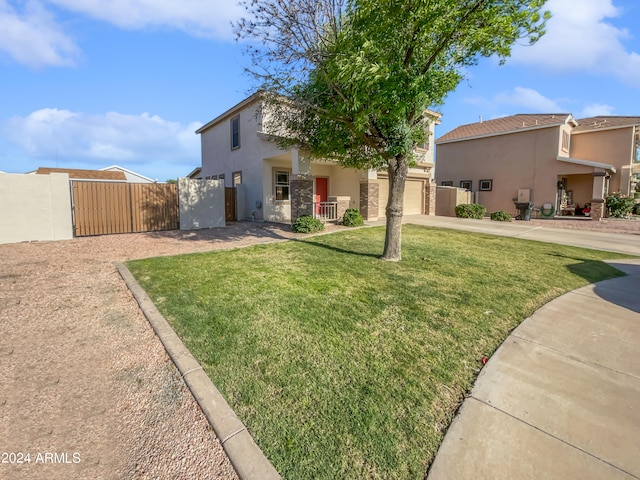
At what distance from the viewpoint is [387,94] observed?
5754mm

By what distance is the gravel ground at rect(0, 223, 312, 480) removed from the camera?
2172mm

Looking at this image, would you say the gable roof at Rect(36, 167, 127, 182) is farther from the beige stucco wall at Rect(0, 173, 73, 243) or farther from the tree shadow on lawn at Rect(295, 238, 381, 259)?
the tree shadow on lawn at Rect(295, 238, 381, 259)

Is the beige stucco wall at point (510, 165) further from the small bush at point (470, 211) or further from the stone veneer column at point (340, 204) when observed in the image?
the stone veneer column at point (340, 204)

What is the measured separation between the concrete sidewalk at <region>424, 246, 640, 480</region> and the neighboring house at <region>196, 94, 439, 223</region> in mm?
10336

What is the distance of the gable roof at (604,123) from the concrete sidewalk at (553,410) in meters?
23.2

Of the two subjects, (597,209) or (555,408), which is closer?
(555,408)

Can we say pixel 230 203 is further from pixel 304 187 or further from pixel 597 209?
pixel 597 209

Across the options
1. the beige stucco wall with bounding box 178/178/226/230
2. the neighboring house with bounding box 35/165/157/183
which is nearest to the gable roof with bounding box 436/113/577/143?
the beige stucco wall with bounding box 178/178/226/230

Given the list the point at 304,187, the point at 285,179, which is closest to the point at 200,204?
the point at 285,179

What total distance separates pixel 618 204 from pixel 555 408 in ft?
74.3

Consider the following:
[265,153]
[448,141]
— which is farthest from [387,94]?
[448,141]

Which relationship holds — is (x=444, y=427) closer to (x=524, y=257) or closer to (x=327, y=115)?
(x=327, y=115)

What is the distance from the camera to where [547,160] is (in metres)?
19.8

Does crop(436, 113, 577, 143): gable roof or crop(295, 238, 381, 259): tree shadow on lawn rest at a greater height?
crop(436, 113, 577, 143): gable roof
